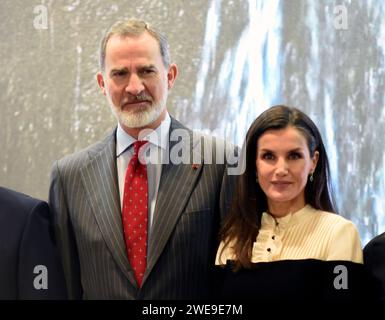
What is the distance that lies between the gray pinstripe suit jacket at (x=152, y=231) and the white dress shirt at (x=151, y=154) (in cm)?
Result: 2

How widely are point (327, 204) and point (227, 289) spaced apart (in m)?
0.32

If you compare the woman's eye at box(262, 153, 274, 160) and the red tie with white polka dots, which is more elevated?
the woman's eye at box(262, 153, 274, 160)

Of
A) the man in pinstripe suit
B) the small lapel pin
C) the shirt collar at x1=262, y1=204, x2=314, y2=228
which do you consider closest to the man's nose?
the man in pinstripe suit

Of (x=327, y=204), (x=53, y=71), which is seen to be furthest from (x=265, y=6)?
(x=327, y=204)

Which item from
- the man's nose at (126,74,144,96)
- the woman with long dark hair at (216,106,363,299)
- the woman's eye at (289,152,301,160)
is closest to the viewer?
the woman with long dark hair at (216,106,363,299)

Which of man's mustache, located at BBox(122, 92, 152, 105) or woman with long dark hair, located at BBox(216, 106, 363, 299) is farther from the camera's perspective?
man's mustache, located at BBox(122, 92, 152, 105)

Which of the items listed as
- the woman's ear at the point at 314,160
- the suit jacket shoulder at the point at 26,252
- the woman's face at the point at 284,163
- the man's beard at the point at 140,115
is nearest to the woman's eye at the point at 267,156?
the woman's face at the point at 284,163

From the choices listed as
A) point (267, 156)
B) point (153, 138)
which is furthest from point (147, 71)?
point (267, 156)

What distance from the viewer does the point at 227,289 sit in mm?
1817

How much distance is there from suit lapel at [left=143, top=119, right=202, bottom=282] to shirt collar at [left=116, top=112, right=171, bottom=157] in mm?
26

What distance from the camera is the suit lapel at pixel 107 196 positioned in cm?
191

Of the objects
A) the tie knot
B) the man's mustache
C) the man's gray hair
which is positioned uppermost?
the man's gray hair

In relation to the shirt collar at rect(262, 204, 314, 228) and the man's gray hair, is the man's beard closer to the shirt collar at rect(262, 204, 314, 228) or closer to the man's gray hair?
the man's gray hair

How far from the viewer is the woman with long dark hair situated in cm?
173
